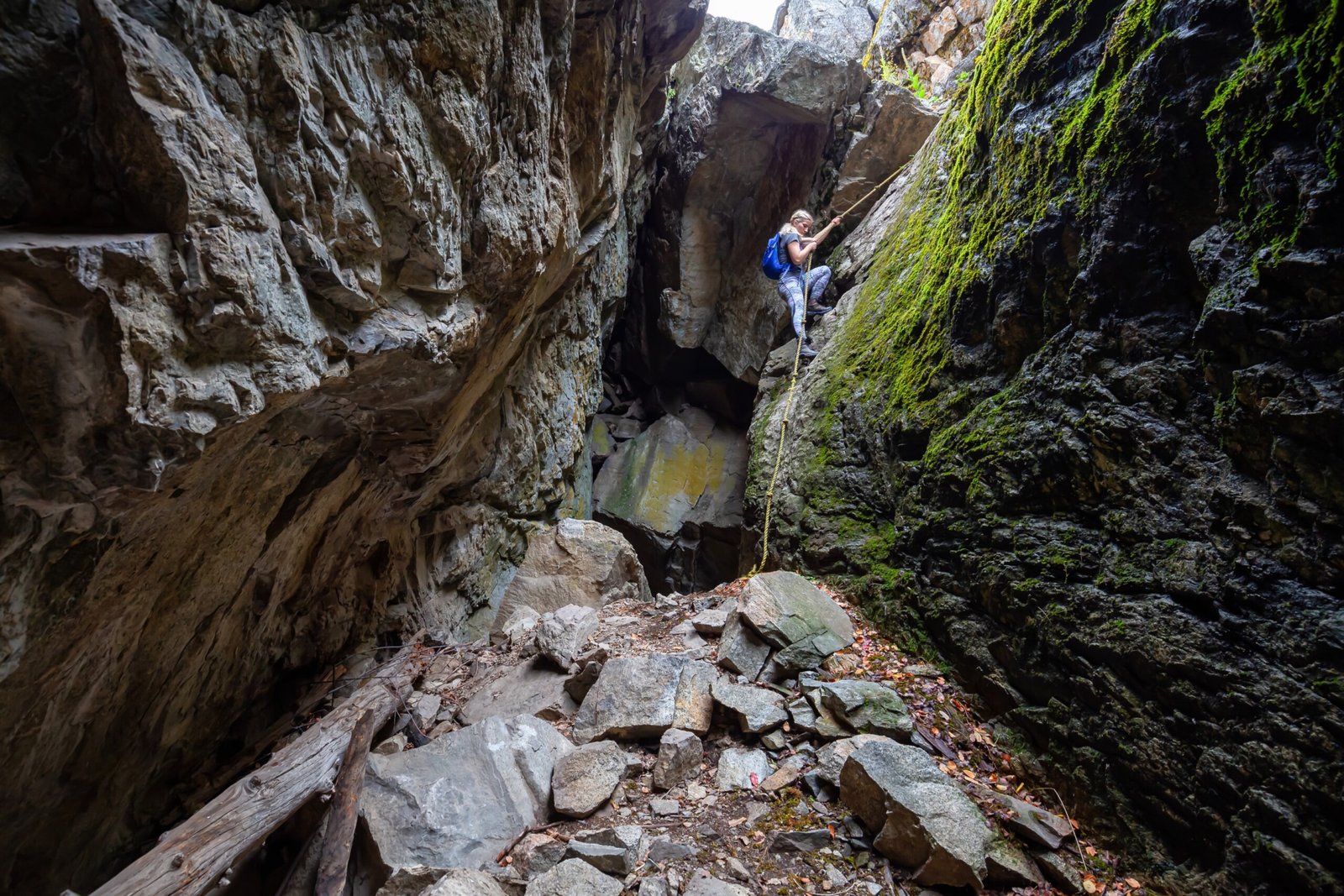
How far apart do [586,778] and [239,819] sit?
1.91 meters

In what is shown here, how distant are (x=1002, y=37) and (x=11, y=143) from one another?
22.6 feet

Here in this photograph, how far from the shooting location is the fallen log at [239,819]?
8.88ft

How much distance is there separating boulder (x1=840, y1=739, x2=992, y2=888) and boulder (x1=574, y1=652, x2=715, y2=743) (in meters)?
1.26

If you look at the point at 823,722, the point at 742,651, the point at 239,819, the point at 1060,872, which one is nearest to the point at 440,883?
the point at 239,819

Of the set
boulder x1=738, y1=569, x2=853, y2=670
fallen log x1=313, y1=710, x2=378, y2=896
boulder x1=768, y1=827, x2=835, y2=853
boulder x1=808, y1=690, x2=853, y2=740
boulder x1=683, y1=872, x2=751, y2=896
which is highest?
boulder x1=738, y1=569, x2=853, y2=670

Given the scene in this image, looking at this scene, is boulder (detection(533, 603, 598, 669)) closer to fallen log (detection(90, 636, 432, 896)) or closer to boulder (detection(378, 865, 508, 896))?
fallen log (detection(90, 636, 432, 896))

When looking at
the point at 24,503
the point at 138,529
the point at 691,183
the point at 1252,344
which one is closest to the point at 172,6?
the point at 24,503

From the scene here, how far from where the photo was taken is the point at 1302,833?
240cm

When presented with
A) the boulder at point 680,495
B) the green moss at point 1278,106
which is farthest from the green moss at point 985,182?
the boulder at point 680,495

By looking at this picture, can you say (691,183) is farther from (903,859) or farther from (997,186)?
(903,859)

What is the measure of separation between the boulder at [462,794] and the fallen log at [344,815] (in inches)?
3.3

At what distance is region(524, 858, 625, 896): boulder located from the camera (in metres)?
2.96

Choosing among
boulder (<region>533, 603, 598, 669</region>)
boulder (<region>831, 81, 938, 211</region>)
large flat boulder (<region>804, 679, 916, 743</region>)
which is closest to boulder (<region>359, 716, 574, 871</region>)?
boulder (<region>533, 603, 598, 669</region>)

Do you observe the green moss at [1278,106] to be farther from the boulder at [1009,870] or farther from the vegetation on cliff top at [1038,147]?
the boulder at [1009,870]
